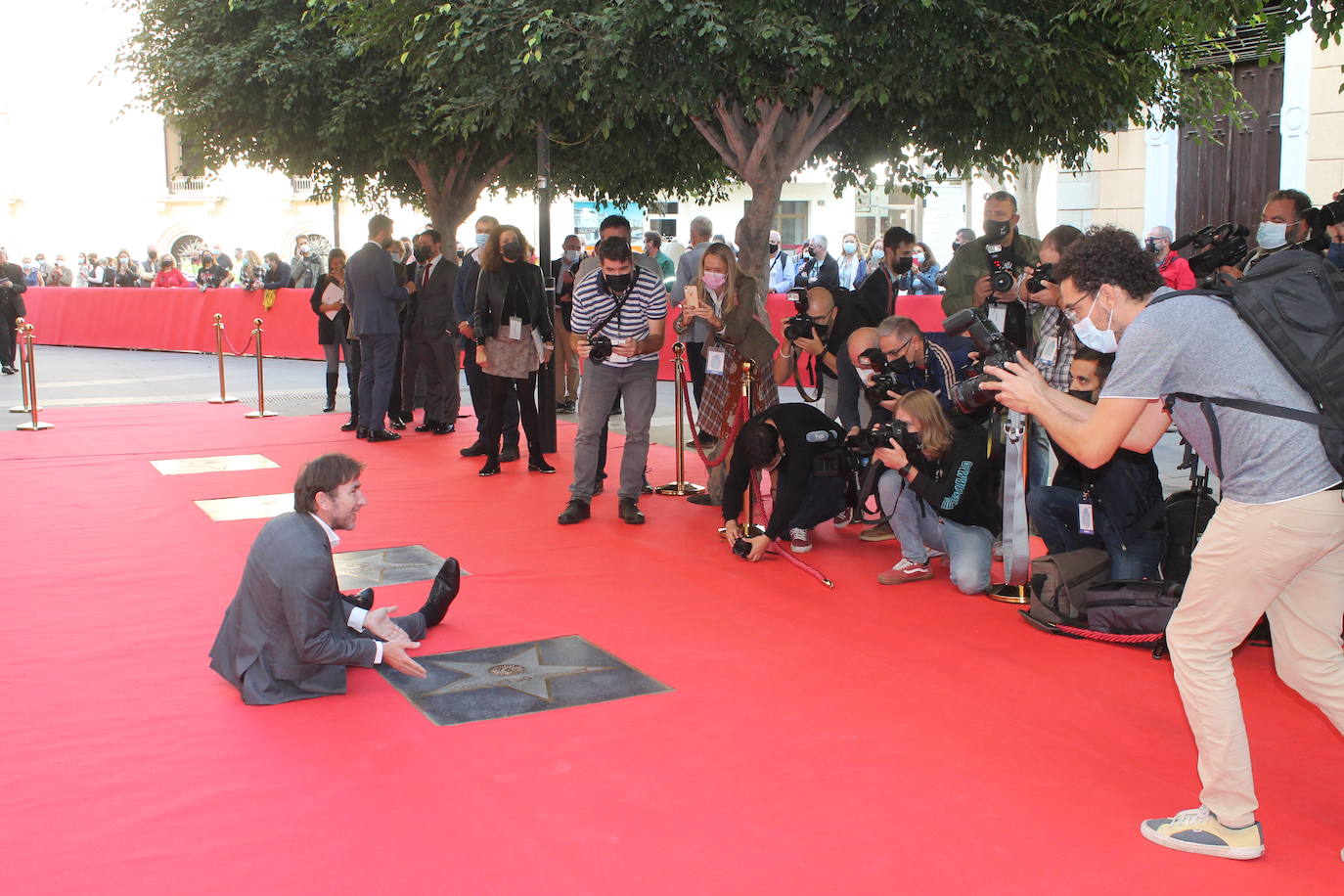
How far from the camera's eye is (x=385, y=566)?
7.27 metres

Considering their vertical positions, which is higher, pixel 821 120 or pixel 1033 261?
pixel 821 120

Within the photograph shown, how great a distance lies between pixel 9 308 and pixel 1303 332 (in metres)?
19.7

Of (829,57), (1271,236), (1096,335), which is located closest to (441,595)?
(1096,335)

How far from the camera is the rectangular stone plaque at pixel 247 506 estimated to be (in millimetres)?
8578

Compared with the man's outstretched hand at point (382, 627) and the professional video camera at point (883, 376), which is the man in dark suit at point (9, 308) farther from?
the man's outstretched hand at point (382, 627)

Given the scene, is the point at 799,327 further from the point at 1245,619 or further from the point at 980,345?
the point at 1245,619

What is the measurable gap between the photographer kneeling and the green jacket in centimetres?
208

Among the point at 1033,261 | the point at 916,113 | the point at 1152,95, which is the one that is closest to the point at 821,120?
the point at 916,113

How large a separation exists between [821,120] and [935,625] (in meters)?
6.86

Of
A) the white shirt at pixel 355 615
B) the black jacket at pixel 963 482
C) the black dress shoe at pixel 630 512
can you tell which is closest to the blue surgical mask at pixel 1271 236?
the black jacket at pixel 963 482

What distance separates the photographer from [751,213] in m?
12.0

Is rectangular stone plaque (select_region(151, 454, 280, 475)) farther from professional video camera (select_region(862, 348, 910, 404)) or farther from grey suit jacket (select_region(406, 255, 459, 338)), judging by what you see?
professional video camera (select_region(862, 348, 910, 404))

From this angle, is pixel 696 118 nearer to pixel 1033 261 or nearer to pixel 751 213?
pixel 751 213

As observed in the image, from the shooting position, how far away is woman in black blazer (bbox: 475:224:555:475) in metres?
9.98
